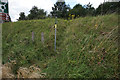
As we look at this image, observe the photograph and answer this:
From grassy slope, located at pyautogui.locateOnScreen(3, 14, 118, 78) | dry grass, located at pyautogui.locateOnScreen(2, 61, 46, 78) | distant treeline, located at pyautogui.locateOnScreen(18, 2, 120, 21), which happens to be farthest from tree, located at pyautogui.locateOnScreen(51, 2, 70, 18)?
dry grass, located at pyautogui.locateOnScreen(2, 61, 46, 78)

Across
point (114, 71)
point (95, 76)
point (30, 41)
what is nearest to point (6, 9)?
point (30, 41)

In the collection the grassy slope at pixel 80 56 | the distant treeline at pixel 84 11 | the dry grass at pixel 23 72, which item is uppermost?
the distant treeline at pixel 84 11

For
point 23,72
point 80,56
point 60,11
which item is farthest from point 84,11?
point 23,72

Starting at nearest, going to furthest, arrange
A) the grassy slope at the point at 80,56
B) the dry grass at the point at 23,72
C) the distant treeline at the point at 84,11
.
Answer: the grassy slope at the point at 80,56
the dry grass at the point at 23,72
the distant treeline at the point at 84,11

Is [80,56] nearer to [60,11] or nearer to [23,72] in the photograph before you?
[23,72]

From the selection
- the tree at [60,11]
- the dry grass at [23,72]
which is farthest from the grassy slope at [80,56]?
the tree at [60,11]

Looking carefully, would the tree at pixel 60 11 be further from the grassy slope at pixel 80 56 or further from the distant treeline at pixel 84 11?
the grassy slope at pixel 80 56

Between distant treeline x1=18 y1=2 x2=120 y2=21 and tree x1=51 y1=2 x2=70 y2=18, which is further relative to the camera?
tree x1=51 y1=2 x2=70 y2=18

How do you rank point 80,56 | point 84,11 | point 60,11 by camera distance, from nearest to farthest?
point 80,56 → point 84,11 → point 60,11

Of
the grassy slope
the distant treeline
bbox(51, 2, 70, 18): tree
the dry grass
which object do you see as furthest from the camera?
bbox(51, 2, 70, 18): tree

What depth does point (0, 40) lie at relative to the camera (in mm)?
6070

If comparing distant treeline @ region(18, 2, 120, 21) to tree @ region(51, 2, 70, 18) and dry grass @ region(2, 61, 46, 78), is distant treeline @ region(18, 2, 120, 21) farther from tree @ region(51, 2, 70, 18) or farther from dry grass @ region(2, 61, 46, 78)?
dry grass @ region(2, 61, 46, 78)

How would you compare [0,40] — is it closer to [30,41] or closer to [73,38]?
[30,41]

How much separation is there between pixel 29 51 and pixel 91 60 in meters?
2.82
